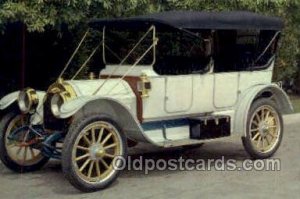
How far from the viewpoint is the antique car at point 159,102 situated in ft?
22.1

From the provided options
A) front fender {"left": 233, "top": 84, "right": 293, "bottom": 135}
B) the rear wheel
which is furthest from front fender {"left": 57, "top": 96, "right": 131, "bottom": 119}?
front fender {"left": 233, "top": 84, "right": 293, "bottom": 135}

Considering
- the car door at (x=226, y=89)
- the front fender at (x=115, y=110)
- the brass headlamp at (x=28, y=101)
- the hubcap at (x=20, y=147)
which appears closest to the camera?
the front fender at (x=115, y=110)

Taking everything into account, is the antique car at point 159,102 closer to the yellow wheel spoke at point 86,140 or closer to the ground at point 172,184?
the yellow wheel spoke at point 86,140

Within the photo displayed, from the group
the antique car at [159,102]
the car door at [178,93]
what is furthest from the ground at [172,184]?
the car door at [178,93]

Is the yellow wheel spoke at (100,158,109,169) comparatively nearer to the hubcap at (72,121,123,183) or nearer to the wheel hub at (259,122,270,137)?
the hubcap at (72,121,123,183)

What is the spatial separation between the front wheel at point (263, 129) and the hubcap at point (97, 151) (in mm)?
1988

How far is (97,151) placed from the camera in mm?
6734

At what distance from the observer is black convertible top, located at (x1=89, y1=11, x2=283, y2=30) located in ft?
23.7

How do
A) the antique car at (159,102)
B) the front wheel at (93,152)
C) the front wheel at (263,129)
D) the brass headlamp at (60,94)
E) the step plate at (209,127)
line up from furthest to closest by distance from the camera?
the front wheel at (263,129) < the step plate at (209,127) < the brass headlamp at (60,94) < the antique car at (159,102) < the front wheel at (93,152)

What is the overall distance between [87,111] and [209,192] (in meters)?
1.56

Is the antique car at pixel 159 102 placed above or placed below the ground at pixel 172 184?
above

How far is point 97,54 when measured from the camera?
10641 mm

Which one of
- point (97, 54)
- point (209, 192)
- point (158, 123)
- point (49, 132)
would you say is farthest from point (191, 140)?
point (97, 54)

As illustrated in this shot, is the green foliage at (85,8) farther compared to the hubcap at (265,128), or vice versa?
the green foliage at (85,8)
